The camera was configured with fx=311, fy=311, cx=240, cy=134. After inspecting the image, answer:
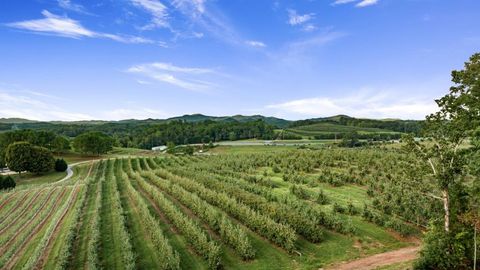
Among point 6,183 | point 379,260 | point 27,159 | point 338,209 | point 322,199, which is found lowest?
point 6,183

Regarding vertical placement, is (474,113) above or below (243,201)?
above

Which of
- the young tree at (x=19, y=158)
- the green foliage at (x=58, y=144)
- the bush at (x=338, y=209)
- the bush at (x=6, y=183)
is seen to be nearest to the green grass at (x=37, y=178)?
the young tree at (x=19, y=158)

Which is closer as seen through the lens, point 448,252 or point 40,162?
point 448,252

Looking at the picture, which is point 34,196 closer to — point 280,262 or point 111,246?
point 111,246

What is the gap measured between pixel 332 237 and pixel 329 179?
22.3 meters

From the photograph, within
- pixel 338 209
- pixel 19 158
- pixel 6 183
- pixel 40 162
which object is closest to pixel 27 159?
pixel 19 158

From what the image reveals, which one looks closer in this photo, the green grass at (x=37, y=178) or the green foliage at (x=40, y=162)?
the green grass at (x=37, y=178)

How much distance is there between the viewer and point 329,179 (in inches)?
1869

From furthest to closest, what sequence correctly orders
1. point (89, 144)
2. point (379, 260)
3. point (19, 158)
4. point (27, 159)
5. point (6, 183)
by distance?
1. point (89, 144)
2. point (27, 159)
3. point (19, 158)
4. point (6, 183)
5. point (379, 260)

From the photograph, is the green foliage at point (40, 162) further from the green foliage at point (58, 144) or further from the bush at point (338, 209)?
the bush at point (338, 209)

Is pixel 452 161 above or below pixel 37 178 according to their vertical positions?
above

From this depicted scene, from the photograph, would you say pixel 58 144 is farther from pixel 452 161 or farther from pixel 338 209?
pixel 452 161

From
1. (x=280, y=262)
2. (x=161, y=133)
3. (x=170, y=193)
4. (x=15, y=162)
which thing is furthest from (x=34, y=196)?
(x=161, y=133)

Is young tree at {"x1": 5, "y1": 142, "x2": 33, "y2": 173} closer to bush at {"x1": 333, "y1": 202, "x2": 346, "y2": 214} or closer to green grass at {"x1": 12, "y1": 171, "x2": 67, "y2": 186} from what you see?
green grass at {"x1": 12, "y1": 171, "x2": 67, "y2": 186}
